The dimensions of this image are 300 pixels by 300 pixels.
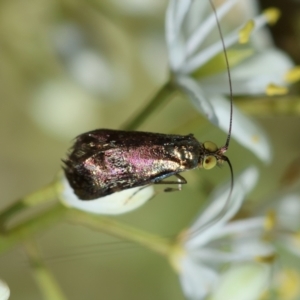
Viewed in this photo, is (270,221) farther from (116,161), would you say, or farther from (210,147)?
(116,161)

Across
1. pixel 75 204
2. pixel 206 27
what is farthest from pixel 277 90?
pixel 75 204

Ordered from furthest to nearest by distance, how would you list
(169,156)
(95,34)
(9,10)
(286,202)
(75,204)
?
(95,34) → (9,10) → (286,202) → (169,156) → (75,204)

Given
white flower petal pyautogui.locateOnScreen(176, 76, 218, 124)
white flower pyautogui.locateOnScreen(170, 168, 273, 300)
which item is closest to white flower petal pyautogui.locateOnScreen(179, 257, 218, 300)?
white flower pyautogui.locateOnScreen(170, 168, 273, 300)

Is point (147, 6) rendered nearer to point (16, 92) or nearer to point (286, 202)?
point (16, 92)

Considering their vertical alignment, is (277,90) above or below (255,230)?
above

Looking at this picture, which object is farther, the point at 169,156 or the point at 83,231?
the point at 83,231

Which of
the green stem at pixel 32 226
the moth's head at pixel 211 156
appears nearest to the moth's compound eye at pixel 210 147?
the moth's head at pixel 211 156
